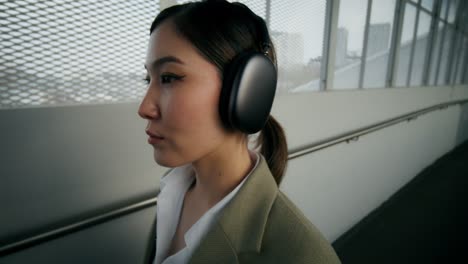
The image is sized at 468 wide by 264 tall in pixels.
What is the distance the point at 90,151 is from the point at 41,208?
0.19m

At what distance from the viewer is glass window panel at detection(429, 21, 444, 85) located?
409cm

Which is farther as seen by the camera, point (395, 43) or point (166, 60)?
point (395, 43)

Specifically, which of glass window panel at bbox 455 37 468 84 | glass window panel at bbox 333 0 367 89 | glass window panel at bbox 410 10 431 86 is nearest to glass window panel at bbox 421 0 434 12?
glass window panel at bbox 410 10 431 86

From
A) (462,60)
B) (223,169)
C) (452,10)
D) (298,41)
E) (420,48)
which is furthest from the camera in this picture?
(462,60)

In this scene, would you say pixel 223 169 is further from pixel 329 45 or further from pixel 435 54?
pixel 435 54

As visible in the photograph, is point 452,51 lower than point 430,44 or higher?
lower

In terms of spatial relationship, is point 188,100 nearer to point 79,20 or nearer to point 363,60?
point 79,20

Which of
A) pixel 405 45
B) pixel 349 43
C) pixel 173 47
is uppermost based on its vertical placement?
pixel 173 47

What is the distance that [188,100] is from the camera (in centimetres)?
54

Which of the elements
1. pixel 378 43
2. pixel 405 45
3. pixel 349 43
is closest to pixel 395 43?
pixel 378 43

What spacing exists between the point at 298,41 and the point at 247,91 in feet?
3.94

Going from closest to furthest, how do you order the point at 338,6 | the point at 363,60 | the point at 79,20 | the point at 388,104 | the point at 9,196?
the point at 9,196
the point at 79,20
the point at 338,6
the point at 363,60
the point at 388,104

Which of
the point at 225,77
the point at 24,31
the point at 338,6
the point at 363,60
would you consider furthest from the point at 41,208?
Answer: the point at 363,60

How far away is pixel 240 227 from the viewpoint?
0.55 metres
